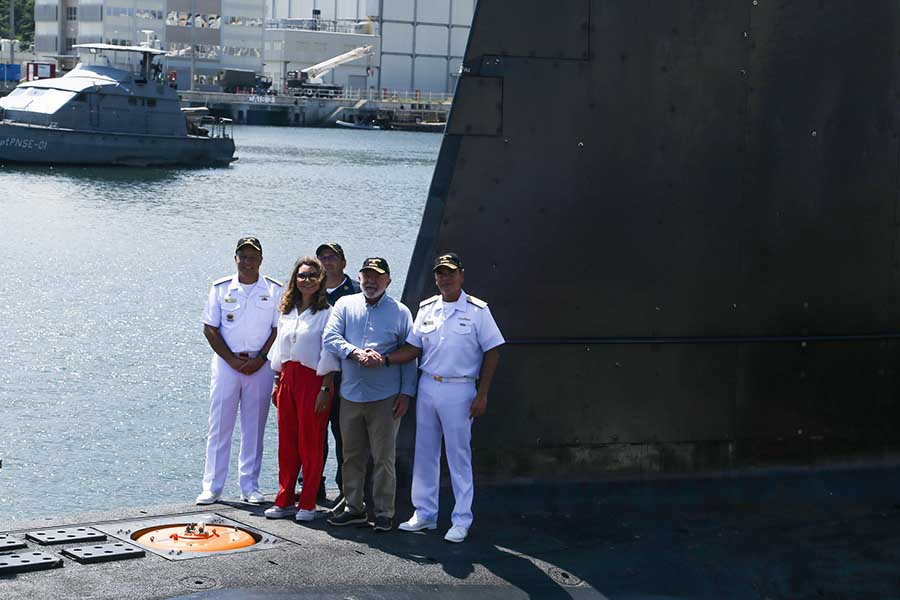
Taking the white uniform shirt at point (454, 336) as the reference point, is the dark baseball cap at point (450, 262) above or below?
above

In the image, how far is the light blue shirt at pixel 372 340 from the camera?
7.79m

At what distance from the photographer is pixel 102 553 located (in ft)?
22.3

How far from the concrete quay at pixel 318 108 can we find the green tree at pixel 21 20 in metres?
40.3

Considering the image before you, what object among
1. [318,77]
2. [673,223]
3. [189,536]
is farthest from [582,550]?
[318,77]

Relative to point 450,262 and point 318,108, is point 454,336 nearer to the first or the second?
point 450,262

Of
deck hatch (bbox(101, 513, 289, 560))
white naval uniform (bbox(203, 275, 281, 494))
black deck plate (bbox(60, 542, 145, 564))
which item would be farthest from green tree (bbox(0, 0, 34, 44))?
black deck plate (bbox(60, 542, 145, 564))

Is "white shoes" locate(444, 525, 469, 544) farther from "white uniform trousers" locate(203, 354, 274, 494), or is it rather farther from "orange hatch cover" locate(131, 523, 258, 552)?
"white uniform trousers" locate(203, 354, 274, 494)

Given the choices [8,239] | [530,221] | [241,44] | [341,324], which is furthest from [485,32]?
[241,44]

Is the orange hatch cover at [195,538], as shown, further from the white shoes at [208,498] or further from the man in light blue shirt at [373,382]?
the white shoes at [208,498]

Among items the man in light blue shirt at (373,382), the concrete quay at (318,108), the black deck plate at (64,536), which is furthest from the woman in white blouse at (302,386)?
the concrete quay at (318,108)

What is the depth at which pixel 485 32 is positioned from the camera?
769cm

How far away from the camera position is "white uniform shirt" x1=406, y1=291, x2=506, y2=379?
297 inches

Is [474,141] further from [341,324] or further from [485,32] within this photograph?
[341,324]

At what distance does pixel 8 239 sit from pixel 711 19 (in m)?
31.2
